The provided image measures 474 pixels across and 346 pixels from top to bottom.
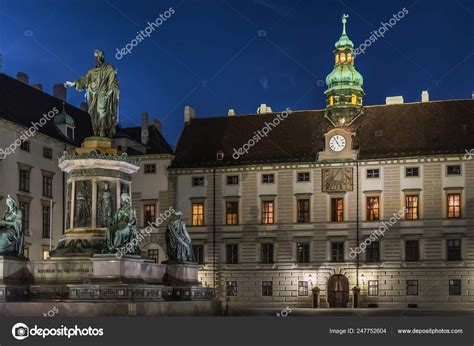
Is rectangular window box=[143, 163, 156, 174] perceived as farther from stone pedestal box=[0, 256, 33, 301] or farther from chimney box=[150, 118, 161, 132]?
stone pedestal box=[0, 256, 33, 301]

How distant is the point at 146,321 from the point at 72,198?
352 inches

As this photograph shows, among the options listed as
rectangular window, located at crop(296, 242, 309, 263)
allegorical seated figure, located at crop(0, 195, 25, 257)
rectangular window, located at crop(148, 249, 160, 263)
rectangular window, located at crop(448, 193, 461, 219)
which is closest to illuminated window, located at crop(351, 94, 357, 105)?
rectangular window, located at crop(448, 193, 461, 219)

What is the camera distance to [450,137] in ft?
176

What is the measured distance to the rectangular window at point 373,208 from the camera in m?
53.4

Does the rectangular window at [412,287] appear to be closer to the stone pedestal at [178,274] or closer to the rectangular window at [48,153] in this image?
the rectangular window at [48,153]

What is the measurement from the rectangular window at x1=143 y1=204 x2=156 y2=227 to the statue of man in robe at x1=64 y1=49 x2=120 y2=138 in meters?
32.3

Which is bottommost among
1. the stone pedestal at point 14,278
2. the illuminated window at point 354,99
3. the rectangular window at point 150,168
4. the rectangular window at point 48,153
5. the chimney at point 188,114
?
the stone pedestal at point 14,278

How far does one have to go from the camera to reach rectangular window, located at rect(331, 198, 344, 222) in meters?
54.0

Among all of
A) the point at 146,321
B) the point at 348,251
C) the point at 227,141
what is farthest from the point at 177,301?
the point at 227,141

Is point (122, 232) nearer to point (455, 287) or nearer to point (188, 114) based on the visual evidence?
point (455, 287)

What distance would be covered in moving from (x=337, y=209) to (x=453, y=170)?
7.29 m

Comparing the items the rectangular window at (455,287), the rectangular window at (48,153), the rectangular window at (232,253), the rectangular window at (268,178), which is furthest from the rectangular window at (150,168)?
the rectangular window at (455,287)

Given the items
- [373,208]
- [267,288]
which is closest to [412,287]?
[373,208]

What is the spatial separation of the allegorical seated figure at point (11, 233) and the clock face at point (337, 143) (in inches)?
1310
